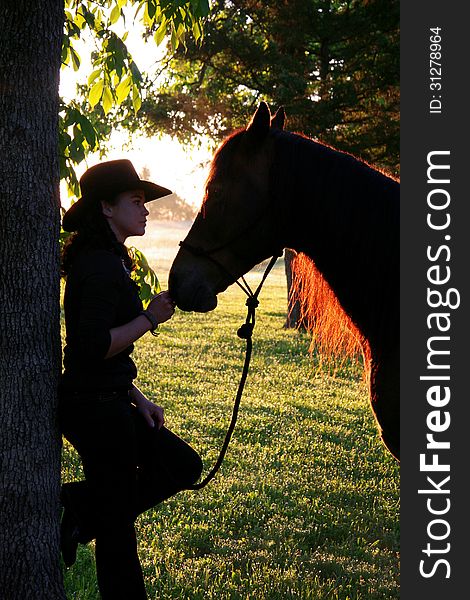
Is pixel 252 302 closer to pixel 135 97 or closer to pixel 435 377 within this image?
pixel 435 377

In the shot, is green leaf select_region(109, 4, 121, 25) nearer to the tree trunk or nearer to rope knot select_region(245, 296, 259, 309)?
the tree trunk

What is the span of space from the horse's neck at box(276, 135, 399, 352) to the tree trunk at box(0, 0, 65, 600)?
115 centimetres

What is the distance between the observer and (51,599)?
3.00 meters

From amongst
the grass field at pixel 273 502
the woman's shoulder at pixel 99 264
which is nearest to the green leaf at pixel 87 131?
the woman's shoulder at pixel 99 264

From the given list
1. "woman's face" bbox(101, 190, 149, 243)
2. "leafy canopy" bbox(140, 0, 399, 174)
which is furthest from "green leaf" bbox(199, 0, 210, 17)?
"leafy canopy" bbox(140, 0, 399, 174)

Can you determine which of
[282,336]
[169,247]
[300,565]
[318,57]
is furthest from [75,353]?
[169,247]

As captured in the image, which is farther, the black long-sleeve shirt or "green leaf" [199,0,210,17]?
"green leaf" [199,0,210,17]

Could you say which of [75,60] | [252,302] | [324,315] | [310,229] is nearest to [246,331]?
[252,302]

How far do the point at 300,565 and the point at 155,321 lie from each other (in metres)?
2.30

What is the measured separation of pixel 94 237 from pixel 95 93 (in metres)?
1.36

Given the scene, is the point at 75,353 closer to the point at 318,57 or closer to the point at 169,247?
the point at 318,57

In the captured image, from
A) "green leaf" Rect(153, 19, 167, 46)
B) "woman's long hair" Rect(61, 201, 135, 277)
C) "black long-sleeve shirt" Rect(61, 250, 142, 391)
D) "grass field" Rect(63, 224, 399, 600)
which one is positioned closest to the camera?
"black long-sleeve shirt" Rect(61, 250, 142, 391)

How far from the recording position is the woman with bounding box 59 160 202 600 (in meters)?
2.76

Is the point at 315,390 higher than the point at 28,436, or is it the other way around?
the point at 28,436
